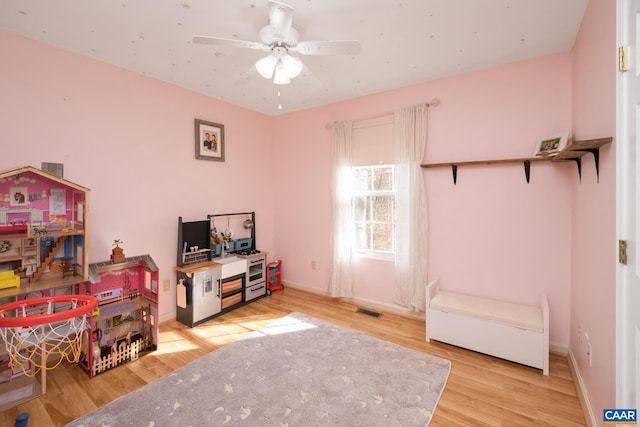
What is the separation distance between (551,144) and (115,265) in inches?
158

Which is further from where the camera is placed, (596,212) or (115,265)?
(115,265)

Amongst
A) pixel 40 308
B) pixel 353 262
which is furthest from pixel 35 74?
pixel 353 262

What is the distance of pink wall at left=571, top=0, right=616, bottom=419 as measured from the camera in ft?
4.71

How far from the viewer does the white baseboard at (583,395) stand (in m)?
1.70

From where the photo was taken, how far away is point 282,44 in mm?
2023

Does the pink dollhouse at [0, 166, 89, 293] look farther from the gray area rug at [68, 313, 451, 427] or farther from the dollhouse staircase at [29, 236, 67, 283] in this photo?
→ the gray area rug at [68, 313, 451, 427]

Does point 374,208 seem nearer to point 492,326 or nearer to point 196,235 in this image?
point 492,326

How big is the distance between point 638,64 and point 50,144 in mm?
3784

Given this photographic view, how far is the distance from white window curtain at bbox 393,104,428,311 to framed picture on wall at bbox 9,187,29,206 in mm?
3430

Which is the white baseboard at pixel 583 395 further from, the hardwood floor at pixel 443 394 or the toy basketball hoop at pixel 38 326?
the toy basketball hoop at pixel 38 326

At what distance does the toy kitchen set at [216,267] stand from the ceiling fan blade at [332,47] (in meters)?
2.32

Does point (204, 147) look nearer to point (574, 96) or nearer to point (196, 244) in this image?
point (196, 244)

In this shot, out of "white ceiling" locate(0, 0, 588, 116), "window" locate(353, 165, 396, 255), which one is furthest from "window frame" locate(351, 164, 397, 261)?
"white ceiling" locate(0, 0, 588, 116)

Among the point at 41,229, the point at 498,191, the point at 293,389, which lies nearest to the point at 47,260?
the point at 41,229
